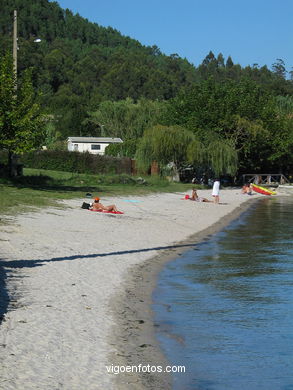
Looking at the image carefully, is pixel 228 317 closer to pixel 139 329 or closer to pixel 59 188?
pixel 139 329

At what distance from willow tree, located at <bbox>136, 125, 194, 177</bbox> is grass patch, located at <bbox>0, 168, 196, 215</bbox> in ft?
5.84

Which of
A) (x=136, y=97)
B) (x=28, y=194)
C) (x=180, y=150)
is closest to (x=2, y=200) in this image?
(x=28, y=194)

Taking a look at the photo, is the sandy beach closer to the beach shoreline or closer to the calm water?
the beach shoreline

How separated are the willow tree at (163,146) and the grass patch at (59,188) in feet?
5.84

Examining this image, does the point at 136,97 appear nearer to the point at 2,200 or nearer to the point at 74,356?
the point at 2,200

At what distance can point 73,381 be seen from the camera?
7715mm

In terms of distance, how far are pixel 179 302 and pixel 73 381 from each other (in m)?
6.00

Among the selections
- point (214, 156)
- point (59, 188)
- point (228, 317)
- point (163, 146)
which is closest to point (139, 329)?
point (228, 317)

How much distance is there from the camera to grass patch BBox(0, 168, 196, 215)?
90.7ft

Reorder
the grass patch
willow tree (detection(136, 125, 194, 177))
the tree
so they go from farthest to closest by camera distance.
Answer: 1. willow tree (detection(136, 125, 194, 177))
2. the tree
3. the grass patch

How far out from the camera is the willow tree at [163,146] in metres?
57.3

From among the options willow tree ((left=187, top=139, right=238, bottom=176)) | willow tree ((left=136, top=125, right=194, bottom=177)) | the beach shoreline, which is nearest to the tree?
the beach shoreline

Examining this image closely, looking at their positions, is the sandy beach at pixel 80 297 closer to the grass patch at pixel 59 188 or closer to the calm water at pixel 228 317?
the calm water at pixel 228 317

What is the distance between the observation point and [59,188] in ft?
125
